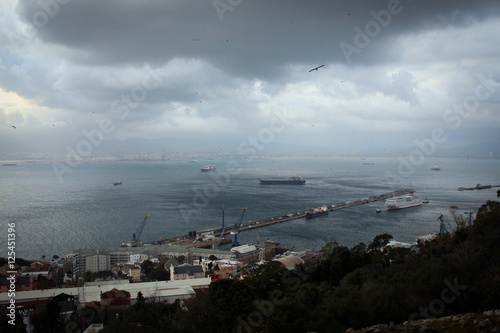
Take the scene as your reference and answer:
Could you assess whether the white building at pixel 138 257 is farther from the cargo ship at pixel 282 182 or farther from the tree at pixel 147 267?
the cargo ship at pixel 282 182

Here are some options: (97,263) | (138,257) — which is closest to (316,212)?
(138,257)

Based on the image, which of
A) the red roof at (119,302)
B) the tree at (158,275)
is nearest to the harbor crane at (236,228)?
the tree at (158,275)

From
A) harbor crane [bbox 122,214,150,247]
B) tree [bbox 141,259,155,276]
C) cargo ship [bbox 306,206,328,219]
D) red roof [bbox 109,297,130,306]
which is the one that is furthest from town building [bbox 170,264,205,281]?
cargo ship [bbox 306,206,328,219]

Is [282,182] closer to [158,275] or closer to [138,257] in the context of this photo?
[138,257]

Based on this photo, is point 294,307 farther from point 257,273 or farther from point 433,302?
point 257,273

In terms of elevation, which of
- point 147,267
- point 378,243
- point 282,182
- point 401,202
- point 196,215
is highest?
point 378,243

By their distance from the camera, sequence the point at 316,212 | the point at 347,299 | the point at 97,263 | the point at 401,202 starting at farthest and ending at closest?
the point at 401,202 < the point at 316,212 < the point at 97,263 < the point at 347,299

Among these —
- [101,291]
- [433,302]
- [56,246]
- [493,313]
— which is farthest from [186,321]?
[56,246]

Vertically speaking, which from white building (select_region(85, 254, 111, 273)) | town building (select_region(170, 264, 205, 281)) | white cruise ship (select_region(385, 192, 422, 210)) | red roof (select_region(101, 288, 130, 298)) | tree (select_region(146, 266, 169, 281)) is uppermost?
red roof (select_region(101, 288, 130, 298))

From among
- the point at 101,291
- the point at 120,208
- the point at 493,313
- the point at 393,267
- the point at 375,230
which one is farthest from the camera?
the point at 120,208

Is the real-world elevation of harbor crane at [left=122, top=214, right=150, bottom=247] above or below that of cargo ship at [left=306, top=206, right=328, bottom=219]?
below

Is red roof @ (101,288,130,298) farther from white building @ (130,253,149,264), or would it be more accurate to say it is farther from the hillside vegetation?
white building @ (130,253,149,264)
